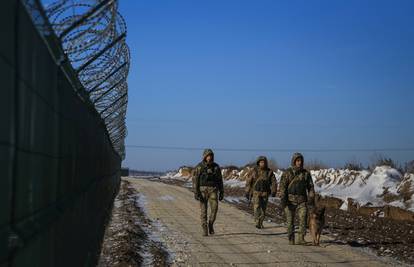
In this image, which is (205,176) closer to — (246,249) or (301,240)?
(301,240)

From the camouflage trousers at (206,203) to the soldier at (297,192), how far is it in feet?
4.97

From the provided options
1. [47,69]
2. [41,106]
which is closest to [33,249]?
[41,106]

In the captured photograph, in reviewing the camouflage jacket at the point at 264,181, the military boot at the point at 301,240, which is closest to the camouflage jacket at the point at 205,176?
the military boot at the point at 301,240

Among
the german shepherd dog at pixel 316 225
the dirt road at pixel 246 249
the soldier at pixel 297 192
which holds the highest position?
the soldier at pixel 297 192

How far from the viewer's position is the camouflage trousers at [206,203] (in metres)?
12.9

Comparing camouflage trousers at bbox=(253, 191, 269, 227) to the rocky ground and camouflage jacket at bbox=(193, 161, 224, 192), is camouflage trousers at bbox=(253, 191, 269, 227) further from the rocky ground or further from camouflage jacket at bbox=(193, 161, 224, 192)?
the rocky ground

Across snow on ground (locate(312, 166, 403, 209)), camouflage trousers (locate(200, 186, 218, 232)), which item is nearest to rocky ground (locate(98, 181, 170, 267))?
camouflage trousers (locate(200, 186, 218, 232))

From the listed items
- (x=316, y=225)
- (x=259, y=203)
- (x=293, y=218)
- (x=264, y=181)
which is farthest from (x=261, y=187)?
(x=316, y=225)

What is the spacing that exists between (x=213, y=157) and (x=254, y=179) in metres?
2.72

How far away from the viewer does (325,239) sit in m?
13.3

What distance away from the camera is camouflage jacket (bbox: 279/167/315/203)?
12305 mm

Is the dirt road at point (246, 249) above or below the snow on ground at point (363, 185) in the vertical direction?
below

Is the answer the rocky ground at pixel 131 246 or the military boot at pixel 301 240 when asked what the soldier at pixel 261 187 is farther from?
the military boot at pixel 301 240

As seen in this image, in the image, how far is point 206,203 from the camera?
43.2 feet
